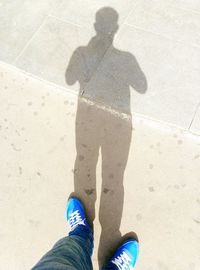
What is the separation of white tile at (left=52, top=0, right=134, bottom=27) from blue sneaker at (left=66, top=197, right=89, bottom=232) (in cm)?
225

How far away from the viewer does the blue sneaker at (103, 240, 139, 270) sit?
9.94ft

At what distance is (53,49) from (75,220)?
84.9 inches

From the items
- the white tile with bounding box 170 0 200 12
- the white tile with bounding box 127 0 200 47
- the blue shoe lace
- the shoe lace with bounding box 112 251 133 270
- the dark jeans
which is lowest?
the shoe lace with bounding box 112 251 133 270

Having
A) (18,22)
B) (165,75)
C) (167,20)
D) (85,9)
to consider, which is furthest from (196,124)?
(18,22)

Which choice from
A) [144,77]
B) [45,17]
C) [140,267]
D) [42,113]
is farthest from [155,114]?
[45,17]

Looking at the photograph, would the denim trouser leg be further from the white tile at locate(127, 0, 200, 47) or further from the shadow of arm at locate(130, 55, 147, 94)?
the white tile at locate(127, 0, 200, 47)

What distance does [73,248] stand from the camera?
2.63 meters

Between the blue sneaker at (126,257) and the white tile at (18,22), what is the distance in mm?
2670

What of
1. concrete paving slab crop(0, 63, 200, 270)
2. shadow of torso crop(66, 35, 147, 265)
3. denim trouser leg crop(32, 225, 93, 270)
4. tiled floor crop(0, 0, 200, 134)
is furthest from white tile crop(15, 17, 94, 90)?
denim trouser leg crop(32, 225, 93, 270)

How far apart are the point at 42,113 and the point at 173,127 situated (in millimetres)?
1508

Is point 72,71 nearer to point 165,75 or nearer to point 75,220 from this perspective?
point 165,75

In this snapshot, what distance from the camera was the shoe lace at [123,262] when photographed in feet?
9.91

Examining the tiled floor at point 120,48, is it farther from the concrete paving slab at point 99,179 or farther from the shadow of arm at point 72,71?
the concrete paving slab at point 99,179

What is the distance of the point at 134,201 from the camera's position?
327 cm
